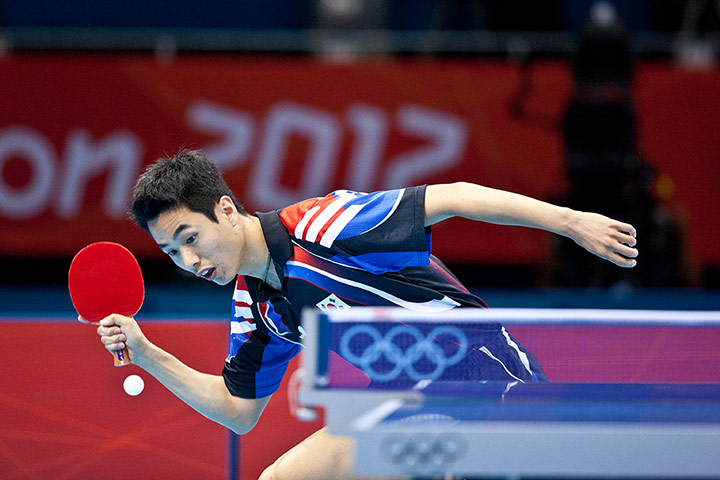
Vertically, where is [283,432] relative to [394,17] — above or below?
below


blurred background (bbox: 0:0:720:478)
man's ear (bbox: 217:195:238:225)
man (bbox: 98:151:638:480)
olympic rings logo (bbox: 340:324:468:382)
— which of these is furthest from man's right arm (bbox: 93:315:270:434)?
blurred background (bbox: 0:0:720:478)

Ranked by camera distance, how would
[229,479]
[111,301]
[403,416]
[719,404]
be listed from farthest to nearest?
[229,479], [111,301], [719,404], [403,416]

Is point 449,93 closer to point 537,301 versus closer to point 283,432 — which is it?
point 537,301

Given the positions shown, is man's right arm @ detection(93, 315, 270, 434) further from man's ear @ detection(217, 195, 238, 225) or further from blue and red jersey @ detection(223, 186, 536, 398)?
man's ear @ detection(217, 195, 238, 225)

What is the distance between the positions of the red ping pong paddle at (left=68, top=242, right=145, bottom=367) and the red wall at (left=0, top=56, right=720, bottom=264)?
3413 millimetres

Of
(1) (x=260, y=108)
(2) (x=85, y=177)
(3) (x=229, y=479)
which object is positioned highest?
(1) (x=260, y=108)

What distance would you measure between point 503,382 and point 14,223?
15.7 ft

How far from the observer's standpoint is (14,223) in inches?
249

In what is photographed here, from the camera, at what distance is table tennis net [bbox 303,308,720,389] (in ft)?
6.79

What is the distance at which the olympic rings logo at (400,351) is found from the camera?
2.17 m

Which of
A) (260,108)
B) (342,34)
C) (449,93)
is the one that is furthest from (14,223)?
(449,93)

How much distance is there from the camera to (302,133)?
20.6 feet

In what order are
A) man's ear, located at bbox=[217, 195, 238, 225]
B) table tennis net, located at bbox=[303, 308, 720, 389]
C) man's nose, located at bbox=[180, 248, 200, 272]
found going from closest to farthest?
table tennis net, located at bbox=[303, 308, 720, 389], man's nose, located at bbox=[180, 248, 200, 272], man's ear, located at bbox=[217, 195, 238, 225]

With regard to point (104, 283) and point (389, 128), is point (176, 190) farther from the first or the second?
point (389, 128)
